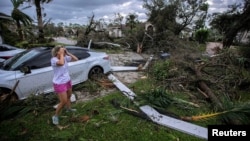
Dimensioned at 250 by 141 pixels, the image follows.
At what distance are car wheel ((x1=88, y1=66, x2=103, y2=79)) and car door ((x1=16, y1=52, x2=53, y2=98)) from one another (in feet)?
5.72

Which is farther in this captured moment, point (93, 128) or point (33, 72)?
point (33, 72)

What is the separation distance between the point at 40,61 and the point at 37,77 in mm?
569

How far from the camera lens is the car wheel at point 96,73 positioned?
313 inches

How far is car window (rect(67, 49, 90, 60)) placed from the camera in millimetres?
7555

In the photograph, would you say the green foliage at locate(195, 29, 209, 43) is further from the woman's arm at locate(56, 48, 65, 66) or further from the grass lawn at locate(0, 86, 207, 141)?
the woman's arm at locate(56, 48, 65, 66)

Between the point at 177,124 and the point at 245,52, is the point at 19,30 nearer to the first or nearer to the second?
the point at 245,52

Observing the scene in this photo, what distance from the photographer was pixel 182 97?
6.78 m

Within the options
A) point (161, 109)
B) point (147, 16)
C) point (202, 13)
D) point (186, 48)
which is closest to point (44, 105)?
point (161, 109)

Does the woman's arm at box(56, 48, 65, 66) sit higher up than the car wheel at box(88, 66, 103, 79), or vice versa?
the woman's arm at box(56, 48, 65, 66)

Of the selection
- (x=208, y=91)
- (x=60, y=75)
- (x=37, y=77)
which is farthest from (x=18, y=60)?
(x=208, y=91)

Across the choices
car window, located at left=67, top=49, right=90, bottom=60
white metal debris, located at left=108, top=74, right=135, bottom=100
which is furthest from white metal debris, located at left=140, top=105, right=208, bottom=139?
car window, located at left=67, top=49, right=90, bottom=60

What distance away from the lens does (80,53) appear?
7758mm

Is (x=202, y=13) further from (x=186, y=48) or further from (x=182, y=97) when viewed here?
(x=182, y=97)

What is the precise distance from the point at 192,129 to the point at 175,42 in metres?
9.90
